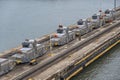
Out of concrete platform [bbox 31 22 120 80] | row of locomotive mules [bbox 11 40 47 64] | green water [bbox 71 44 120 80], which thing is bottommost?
green water [bbox 71 44 120 80]

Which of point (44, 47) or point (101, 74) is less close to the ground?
point (44, 47)

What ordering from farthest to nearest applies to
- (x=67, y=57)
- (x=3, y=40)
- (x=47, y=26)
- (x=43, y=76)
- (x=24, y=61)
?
(x=47, y=26)
(x=3, y=40)
(x=67, y=57)
(x=24, y=61)
(x=43, y=76)

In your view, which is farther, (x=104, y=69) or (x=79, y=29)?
(x=79, y=29)

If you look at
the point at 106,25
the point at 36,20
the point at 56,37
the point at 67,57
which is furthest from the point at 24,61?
the point at 36,20

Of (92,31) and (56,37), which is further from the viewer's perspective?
(92,31)

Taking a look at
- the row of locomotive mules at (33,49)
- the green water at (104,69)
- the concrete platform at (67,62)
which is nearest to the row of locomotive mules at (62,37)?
the row of locomotive mules at (33,49)

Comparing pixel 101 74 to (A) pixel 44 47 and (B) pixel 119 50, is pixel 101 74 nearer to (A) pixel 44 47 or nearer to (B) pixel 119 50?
(A) pixel 44 47

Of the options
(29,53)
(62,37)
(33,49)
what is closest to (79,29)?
(62,37)

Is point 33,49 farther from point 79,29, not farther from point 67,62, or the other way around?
point 79,29

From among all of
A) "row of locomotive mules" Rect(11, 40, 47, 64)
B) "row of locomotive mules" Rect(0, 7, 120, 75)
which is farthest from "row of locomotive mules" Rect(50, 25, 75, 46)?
"row of locomotive mules" Rect(11, 40, 47, 64)

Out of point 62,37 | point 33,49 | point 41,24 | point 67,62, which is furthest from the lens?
point 41,24

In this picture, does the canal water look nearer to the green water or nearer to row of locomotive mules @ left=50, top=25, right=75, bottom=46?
the green water
